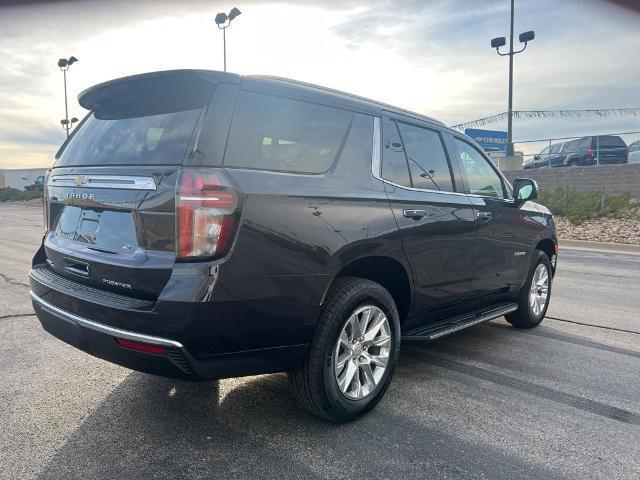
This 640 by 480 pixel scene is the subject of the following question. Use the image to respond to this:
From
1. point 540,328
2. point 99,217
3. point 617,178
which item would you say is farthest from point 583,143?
point 99,217

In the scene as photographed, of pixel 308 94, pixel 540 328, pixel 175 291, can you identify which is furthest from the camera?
pixel 540 328

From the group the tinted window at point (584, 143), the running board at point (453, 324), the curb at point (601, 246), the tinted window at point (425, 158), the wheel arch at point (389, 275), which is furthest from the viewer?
the tinted window at point (584, 143)

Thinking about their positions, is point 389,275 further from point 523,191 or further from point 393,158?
point 523,191

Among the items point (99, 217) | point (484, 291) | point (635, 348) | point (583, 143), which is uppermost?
point (583, 143)

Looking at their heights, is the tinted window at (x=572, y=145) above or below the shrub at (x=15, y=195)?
above

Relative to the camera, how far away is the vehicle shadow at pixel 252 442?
8.50ft

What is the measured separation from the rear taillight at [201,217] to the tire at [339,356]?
78cm

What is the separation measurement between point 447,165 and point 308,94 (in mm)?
1579

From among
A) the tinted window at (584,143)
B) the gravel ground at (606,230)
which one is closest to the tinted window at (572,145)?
the tinted window at (584,143)

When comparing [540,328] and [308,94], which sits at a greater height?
[308,94]

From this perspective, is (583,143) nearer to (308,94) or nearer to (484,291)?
(484,291)

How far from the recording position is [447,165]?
4.18m

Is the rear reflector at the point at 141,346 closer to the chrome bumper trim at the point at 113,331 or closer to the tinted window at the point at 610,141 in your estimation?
the chrome bumper trim at the point at 113,331

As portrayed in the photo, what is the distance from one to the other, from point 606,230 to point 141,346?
16952mm
